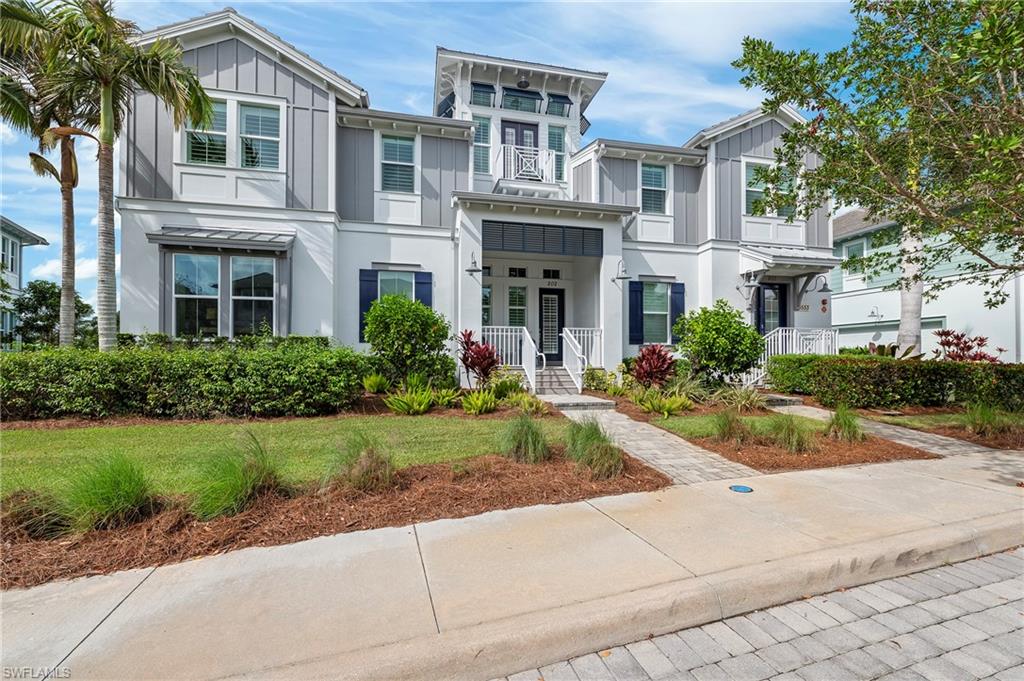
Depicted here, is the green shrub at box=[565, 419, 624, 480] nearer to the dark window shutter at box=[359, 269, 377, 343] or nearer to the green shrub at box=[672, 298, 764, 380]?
the green shrub at box=[672, 298, 764, 380]

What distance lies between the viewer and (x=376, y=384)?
9742 mm

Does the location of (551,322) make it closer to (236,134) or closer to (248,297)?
(248,297)

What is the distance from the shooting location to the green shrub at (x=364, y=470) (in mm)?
4371

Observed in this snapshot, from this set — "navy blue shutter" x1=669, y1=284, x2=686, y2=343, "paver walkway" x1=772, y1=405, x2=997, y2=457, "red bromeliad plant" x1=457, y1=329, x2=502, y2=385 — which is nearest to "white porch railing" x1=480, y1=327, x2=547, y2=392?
"red bromeliad plant" x1=457, y1=329, x2=502, y2=385

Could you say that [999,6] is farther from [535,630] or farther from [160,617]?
[160,617]

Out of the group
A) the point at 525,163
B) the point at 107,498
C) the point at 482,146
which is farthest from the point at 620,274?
the point at 107,498

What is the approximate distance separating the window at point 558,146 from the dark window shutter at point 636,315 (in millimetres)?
4693

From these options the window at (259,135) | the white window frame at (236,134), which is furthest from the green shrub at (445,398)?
the window at (259,135)

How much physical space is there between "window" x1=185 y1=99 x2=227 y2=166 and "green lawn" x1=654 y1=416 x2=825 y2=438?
38.3 feet

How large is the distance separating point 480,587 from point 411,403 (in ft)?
19.5

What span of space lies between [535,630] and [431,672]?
56 centimetres

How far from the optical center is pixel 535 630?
8.12ft

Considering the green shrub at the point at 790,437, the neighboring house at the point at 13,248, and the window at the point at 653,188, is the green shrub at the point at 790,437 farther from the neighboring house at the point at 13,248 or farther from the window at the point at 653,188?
the neighboring house at the point at 13,248

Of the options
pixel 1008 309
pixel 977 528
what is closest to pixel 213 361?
pixel 977 528
